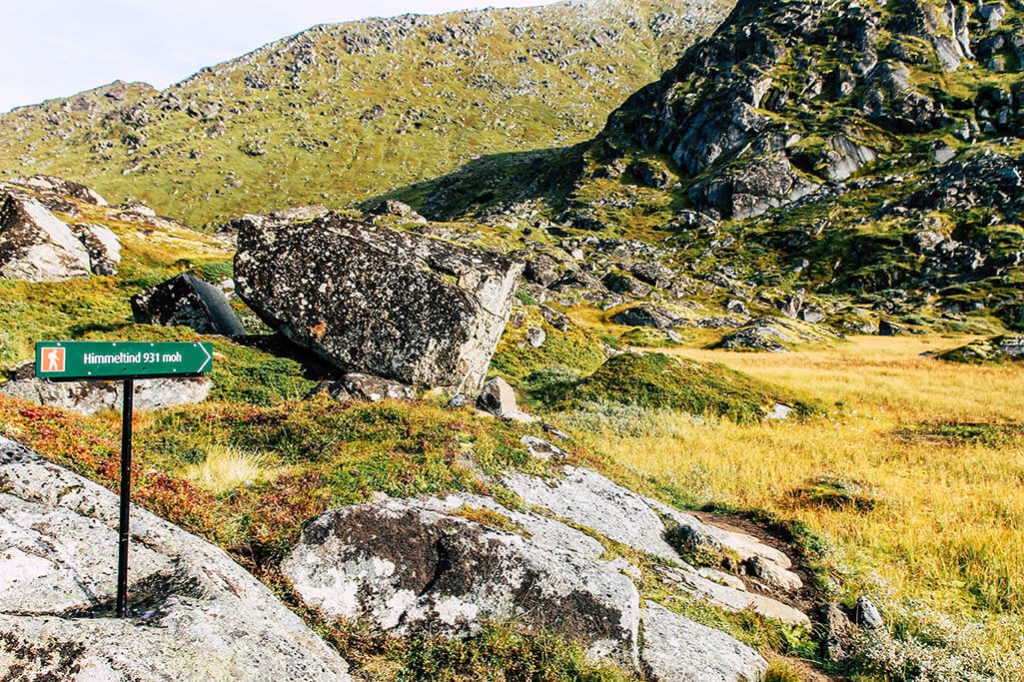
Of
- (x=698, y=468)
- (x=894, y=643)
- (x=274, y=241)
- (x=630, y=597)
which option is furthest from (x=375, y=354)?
(x=894, y=643)

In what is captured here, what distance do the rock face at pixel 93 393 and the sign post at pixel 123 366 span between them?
849 centimetres

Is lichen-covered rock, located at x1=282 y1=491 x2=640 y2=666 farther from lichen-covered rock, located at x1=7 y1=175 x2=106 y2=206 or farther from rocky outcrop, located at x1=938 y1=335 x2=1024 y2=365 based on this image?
lichen-covered rock, located at x1=7 y1=175 x2=106 y2=206

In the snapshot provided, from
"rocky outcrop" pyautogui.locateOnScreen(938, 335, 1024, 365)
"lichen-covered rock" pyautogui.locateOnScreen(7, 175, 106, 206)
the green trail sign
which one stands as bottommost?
"rocky outcrop" pyautogui.locateOnScreen(938, 335, 1024, 365)

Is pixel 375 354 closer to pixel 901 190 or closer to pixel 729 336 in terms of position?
pixel 729 336

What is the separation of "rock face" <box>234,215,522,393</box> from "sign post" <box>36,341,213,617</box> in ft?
36.8

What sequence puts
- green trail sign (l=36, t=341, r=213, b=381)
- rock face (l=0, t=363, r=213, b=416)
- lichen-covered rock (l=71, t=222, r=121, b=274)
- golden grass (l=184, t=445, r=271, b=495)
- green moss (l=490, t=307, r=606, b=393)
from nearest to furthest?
green trail sign (l=36, t=341, r=213, b=381)
golden grass (l=184, t=445, r=271, b=495)
rock face (l=0, t=363, r=213, b=416)
green moss (l=490, t=307, r=606, b=393)
lichen-covered rock (l=71, t=222, r=121, b=274)

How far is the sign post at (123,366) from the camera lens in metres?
4.86

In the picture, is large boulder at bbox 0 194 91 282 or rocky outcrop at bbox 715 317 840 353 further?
rocky outcrop at bbox 715 317 840 353

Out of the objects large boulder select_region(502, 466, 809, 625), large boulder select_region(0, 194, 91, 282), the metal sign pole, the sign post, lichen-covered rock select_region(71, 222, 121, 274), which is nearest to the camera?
the metal sign pole

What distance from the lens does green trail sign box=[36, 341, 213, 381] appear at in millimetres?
5031

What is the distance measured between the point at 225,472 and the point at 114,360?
11.0 feet

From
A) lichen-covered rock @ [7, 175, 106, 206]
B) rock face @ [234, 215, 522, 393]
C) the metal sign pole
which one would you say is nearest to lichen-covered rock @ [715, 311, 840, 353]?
rock face @ [234, 215, 522, 393]

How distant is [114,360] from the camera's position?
5.33 metres

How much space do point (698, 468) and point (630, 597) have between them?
8790mm
